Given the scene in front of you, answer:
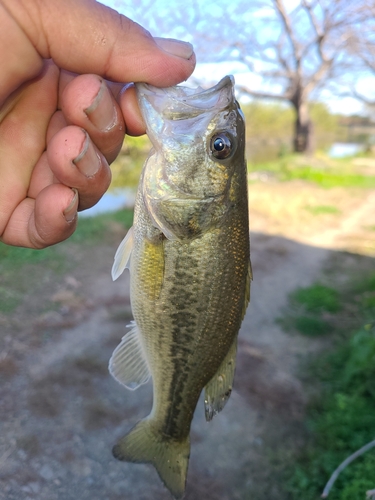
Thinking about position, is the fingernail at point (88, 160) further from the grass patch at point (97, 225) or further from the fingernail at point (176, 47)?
the grass patch at point (97, 225)

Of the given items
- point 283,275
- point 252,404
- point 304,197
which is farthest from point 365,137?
point 252,404

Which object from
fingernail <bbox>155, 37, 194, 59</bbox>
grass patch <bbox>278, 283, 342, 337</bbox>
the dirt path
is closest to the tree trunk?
grass patch <bbox>278, 283, 342, 337</bbox>

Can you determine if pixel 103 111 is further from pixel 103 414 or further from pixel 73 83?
pixel 103 414

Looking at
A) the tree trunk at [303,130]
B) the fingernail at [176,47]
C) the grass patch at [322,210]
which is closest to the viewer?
the fingernail at [176,47]

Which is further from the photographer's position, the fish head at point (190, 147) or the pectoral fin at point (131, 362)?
the pectoral fin at point (131, 362)

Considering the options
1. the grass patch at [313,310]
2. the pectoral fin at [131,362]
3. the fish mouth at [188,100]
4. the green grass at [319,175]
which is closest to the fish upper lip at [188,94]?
the fish mouth at [188,100]
